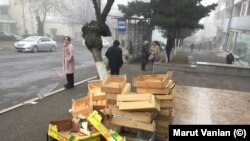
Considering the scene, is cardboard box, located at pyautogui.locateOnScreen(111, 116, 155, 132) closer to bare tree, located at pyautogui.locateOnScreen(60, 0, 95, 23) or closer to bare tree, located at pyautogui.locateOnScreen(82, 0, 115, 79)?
bare tree, located at pyautogui.locateOnScreen(82, 0, 115, 79)

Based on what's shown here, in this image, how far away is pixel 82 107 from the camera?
5.97m

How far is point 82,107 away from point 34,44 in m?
18.9

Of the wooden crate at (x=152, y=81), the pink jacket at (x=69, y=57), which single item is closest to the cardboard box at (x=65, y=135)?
the wooden crate at (x=152, y=81)

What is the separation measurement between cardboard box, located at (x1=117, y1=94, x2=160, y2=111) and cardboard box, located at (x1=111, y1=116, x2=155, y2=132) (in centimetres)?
27

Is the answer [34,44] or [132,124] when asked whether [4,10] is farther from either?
[132,124]

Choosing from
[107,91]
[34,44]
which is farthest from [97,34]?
[34,44]

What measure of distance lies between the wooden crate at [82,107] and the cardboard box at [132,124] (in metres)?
0.92

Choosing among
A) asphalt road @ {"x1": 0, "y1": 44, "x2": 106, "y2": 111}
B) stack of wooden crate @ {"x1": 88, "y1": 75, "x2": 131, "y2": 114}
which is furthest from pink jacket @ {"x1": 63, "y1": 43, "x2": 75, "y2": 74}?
stack of wooden crate @ {"x1": 88, "y1": 75, "x2": 131, "y2": 114}

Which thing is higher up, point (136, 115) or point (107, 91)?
point (107, 91)

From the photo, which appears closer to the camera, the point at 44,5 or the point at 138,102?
the point at 138,102

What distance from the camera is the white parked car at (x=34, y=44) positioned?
889 inches

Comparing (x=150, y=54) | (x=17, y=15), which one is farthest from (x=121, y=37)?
(x=17, y=15)

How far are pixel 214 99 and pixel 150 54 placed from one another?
6137 millimetres

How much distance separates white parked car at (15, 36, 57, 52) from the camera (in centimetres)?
2258
